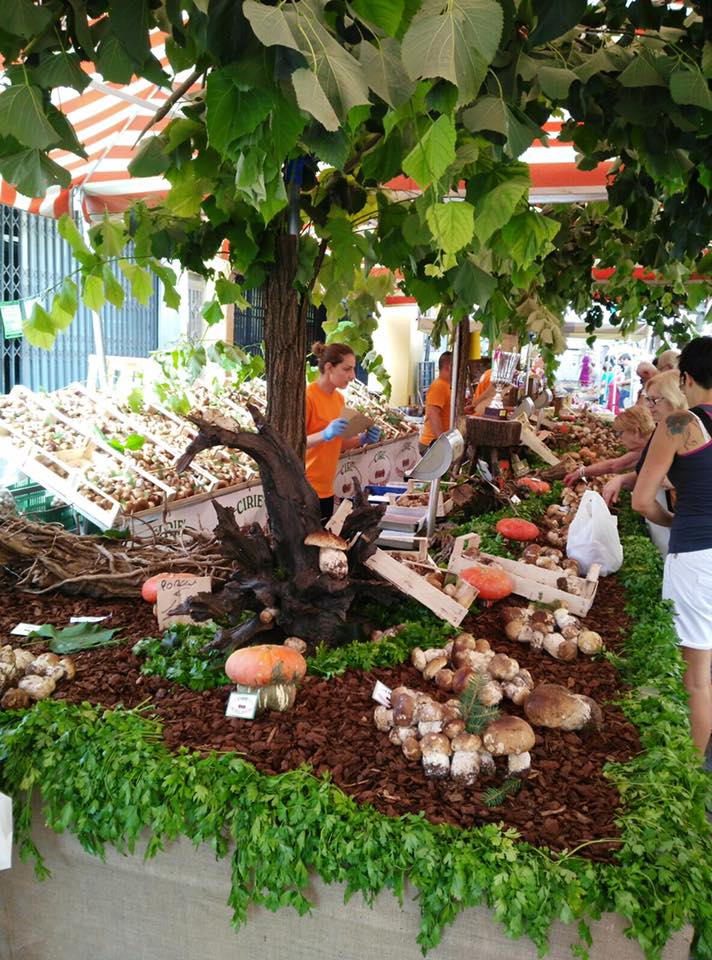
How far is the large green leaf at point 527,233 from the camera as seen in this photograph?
1.87 metres

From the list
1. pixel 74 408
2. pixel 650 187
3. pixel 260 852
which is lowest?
pixel 260 852

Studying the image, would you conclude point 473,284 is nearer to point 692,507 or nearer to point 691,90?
point 691,90

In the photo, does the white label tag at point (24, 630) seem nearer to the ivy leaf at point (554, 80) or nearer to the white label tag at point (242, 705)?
the white label tag at point (242, 705)

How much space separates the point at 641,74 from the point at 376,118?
61cm

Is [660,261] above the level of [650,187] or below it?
below

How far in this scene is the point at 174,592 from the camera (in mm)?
2389

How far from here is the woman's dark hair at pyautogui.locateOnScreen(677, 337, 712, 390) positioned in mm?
2816

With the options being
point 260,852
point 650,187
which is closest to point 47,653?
point 260,852

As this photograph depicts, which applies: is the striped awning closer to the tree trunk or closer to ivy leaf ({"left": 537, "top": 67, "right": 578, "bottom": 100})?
the tree trunk

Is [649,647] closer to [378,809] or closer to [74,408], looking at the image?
[378,809]

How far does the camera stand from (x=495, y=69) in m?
1.55

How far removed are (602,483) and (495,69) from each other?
3.65 metres

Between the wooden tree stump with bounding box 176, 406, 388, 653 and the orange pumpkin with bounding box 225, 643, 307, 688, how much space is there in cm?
20

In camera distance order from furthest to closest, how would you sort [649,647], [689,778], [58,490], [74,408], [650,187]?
[74,408] → [58,490] → [650,187] → [649,647] → [689,778]
